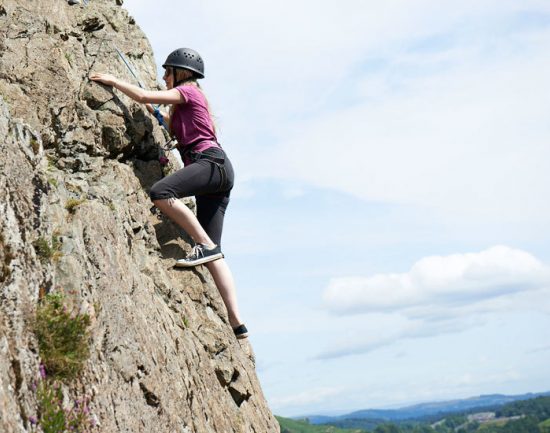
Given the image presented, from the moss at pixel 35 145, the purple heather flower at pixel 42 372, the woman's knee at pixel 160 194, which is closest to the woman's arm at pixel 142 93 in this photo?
the woman's knee at pixel 160 194

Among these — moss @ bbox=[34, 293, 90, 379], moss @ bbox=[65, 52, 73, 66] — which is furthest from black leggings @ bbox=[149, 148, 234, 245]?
moss @ bbox=[34, 293, 90, 379]

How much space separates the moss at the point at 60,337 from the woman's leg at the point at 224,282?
4.92 meters

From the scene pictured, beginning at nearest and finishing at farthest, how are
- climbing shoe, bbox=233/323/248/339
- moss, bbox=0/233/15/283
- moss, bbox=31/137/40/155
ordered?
moss, bbox=0/233/15/283, moss, bbox=31/137/40/155, climbing shoe, bbox=233/323/248/339

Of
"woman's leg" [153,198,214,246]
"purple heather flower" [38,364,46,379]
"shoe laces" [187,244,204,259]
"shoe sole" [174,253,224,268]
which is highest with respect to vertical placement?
"woman's leg" [153,198,214,246]

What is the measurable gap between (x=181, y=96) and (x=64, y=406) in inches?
282

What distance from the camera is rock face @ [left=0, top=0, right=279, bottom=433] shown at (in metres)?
9.23

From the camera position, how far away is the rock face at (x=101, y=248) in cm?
923

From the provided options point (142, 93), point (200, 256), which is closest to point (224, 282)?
point (200, 256)

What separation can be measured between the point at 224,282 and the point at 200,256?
2.51 feet

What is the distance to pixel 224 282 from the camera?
1418cm

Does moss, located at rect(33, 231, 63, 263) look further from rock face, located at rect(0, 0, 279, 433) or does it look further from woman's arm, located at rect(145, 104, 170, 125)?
woman's arm, located at rect(145, 104, 170, 125)

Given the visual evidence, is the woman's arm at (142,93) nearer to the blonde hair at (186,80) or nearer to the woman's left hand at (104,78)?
the woman's left hand at (104,78)

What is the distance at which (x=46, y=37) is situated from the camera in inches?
539

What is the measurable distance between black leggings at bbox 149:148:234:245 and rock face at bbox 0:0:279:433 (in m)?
0.72
